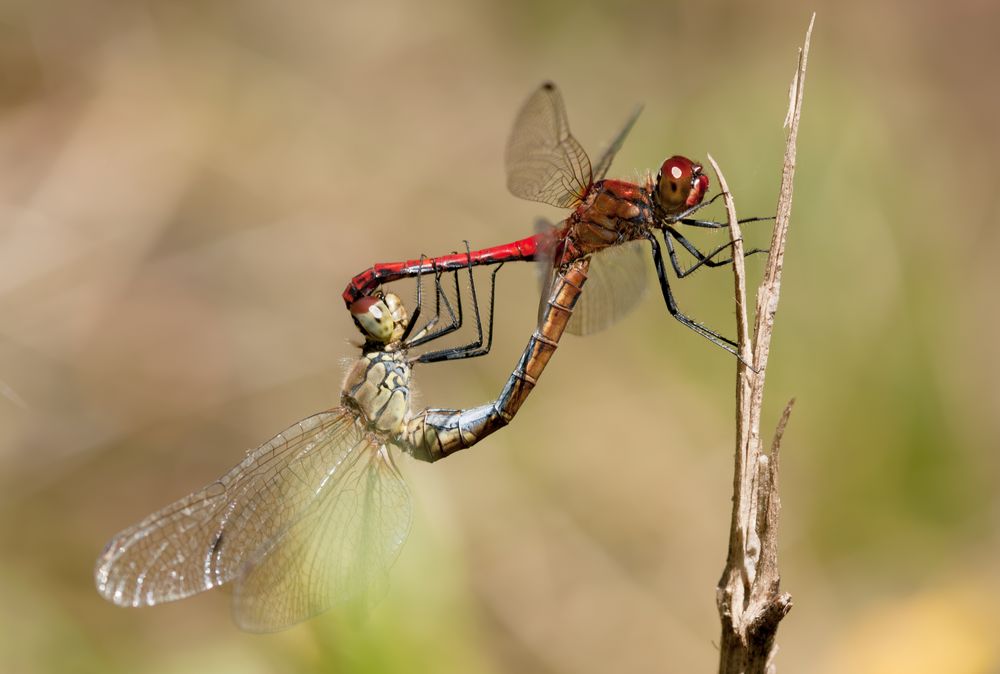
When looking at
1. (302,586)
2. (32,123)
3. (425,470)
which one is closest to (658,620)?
(425,470)

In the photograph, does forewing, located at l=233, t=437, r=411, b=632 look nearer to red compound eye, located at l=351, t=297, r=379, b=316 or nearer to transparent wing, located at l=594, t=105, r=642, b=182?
red compound eye, located at l=351, t=297, r=379, b=316

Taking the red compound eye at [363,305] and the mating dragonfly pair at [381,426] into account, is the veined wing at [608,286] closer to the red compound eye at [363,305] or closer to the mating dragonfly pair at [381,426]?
Answer: the mating dragonfly pair at [381,426]

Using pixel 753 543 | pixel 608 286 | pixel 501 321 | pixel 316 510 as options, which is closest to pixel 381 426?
pixel 316 510

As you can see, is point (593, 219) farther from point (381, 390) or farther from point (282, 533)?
point (282, 533)

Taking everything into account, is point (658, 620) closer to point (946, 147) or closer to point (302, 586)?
point (302, 586)

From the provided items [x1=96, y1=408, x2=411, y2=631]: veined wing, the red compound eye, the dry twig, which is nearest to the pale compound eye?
the red compound eye


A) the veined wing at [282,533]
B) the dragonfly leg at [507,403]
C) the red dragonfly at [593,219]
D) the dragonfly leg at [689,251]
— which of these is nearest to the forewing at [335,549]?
the veined wing at [282,533]
